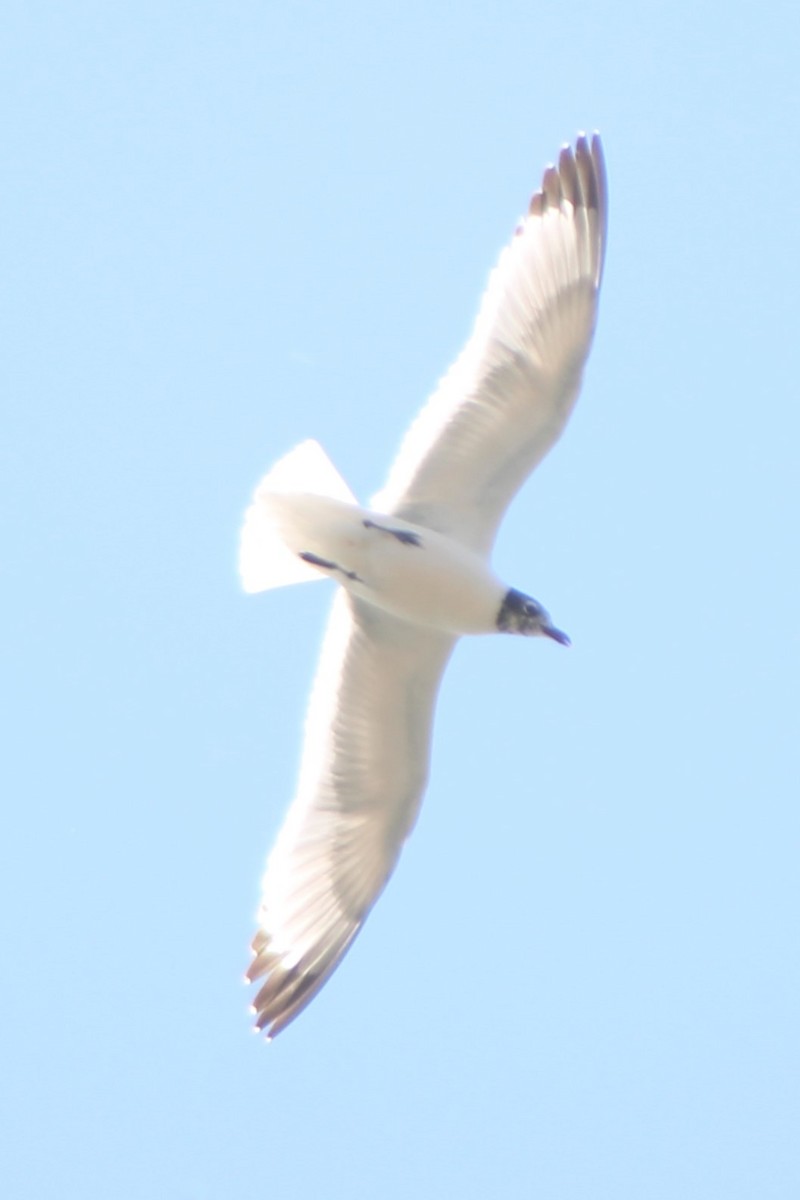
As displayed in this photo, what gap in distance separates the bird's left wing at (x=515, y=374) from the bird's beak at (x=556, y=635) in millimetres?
332

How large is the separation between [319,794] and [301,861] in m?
0.23

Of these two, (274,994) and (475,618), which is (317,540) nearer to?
(475,618)

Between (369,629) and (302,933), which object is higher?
(369,629)

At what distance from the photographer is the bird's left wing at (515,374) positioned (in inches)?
278

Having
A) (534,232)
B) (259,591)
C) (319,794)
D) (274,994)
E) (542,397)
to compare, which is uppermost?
(534,232)

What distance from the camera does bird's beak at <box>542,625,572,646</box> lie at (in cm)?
733

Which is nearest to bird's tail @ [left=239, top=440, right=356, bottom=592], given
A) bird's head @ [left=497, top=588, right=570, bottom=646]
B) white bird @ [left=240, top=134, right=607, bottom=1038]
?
white bird @ [left=240, top=134, right=607, bottom=1038]

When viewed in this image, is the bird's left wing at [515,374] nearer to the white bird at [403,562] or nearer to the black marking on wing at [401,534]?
the white bird at [403,562]

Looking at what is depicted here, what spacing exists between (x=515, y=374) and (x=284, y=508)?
0.83m

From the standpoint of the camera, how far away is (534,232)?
7184 millimetres

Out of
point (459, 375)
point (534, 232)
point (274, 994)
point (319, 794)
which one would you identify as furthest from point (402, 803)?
point (534, 232)

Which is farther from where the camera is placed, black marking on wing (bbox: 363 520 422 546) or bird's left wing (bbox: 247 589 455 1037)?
bird's left wing (bbox: 247 589 455 1037)

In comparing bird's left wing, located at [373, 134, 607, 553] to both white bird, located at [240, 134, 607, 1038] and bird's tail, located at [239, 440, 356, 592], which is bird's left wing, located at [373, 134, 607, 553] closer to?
white bird, located at [240, 134, 607, 1038]

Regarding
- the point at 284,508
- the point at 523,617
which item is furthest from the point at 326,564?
the point at 523,617
